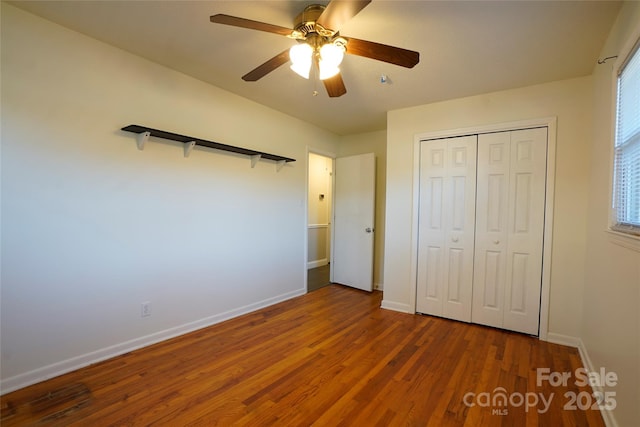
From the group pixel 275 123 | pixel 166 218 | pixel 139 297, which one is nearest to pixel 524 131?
pixel 275 123

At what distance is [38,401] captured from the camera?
5.79ft

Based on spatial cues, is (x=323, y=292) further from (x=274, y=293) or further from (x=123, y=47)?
(x=123, y=47)

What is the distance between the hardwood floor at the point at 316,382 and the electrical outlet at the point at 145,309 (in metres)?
0.29

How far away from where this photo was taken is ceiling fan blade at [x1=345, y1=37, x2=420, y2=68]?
5.38ft

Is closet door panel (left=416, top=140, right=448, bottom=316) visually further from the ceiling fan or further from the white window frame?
the ceiling fan

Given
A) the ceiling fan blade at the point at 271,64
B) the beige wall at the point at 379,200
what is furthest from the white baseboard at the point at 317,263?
the ceiling fan blade at the point at 271,64

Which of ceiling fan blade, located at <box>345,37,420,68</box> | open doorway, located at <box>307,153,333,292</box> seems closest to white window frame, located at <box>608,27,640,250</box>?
ceiling fan blade, located at <box>345,37,420,68</box>

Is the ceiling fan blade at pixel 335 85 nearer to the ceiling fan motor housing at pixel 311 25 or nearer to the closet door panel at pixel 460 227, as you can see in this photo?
the ceiling fan motor housing at pixel 311 25

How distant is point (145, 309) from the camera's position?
2482 millimetres

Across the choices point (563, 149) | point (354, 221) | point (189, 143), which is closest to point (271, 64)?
point (189, 143)

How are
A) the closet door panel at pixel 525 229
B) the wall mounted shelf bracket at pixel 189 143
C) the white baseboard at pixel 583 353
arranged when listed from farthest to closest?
1. the closet door panel at pixel 525 229
2. the wall mounted shelf bracket at pixel 189 143
3. the white baseboard at pixel 583 353

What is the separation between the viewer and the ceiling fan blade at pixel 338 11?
1320 millimetres

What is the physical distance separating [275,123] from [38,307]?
2843 mm

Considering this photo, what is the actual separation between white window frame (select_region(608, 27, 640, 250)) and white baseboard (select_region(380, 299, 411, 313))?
2097mm
